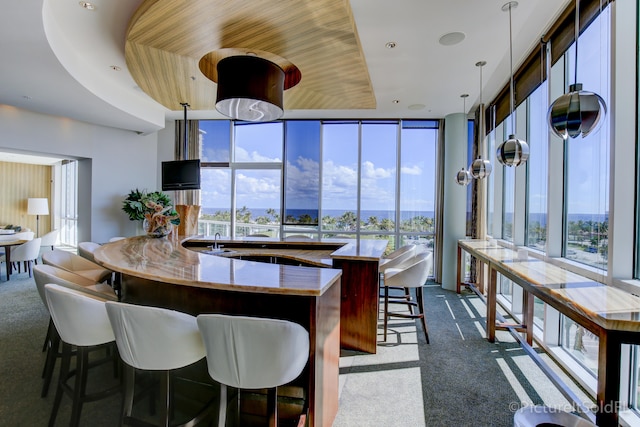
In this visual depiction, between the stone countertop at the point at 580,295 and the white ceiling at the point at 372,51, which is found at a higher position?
the white ceiling at the point at 372,51

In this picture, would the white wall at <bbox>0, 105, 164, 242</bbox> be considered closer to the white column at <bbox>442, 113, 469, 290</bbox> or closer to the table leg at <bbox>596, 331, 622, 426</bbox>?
the white column at <bbox>442, 113, 469, 290</bbox>

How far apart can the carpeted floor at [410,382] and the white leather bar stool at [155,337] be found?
99 cm

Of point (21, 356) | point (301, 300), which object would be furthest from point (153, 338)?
point (21, 356)

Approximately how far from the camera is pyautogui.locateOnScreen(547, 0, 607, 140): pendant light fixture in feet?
5.64

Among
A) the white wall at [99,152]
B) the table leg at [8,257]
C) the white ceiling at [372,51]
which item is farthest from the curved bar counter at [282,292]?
the table leg at [8,257]

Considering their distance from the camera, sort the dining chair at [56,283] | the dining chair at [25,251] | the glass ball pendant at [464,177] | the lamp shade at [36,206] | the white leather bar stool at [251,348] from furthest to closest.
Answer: the lamp shade at [36,206]
the dining chair at [25,251]
the glass ball pendant at [464,177]
the dining chair at [56,283]
the white leather bar stool at [251,348]

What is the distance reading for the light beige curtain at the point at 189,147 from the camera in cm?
723

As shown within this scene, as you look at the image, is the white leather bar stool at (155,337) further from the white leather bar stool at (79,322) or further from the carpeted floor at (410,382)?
the carpeted floor at (410,382)

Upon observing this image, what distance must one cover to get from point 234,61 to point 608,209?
3329 mm

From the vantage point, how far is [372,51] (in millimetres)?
3582

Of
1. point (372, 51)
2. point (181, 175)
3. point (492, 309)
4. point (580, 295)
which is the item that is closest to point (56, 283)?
point (580, 295)

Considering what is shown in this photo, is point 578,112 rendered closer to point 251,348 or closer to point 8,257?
point 251,348

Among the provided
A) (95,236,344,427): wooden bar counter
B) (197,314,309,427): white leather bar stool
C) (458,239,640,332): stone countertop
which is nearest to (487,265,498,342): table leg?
(458,239,640,332): stone countertop

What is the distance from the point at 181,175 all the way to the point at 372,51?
4.41 m
